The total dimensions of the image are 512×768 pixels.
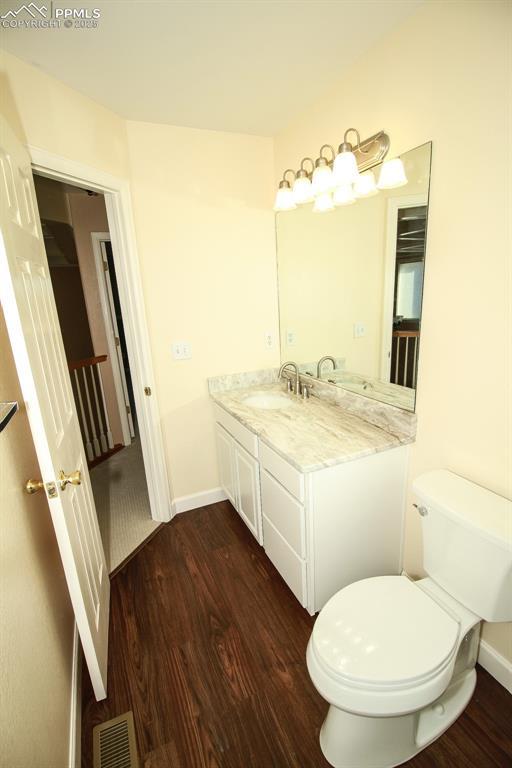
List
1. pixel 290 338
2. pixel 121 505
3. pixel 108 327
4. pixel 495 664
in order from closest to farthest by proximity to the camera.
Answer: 1. pixel 495 664
2. pixel 290 338
3. pixel 121 505
4. pixel 108 327

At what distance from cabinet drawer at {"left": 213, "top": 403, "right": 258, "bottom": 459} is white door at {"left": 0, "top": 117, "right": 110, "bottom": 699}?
81 centimetres

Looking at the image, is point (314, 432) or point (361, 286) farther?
point (361, 286)

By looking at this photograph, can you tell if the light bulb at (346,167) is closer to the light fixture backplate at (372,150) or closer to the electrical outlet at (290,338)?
the light fixture backplate at (372,150)

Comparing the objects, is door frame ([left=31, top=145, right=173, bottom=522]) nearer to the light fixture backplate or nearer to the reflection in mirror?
the reflection in mirror

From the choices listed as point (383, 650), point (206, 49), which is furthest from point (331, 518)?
point (206, 49)

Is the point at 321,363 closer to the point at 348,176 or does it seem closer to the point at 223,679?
the point at 348,176

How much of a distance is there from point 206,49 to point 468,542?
205 cm

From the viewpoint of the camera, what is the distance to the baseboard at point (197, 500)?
8.03 ft

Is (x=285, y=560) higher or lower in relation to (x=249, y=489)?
lower

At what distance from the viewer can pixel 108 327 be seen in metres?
3.38

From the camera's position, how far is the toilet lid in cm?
98

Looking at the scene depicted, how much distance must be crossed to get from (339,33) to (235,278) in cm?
126

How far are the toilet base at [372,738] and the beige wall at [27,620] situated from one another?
821 millimetres

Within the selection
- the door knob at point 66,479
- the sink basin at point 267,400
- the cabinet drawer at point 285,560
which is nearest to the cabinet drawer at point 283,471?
the cabinet drawer at point 285,560
